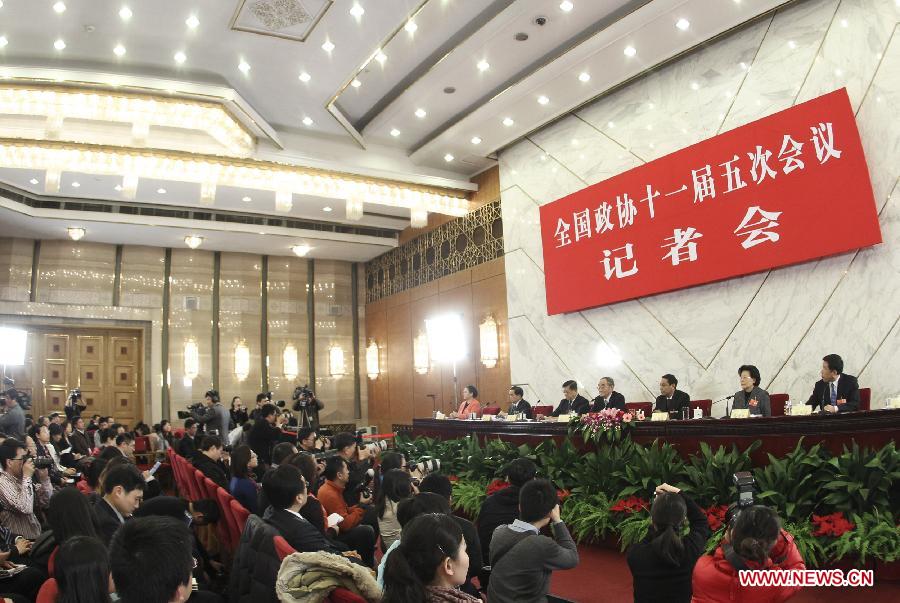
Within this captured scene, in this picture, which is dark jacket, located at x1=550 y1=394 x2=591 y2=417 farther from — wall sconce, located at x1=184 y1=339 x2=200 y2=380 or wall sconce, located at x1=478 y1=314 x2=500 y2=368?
wall sconce, located at x1=184 y1=339 x2=200 y2=380

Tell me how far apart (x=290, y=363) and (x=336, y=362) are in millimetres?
963

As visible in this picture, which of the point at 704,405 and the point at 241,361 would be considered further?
the point at 241,361

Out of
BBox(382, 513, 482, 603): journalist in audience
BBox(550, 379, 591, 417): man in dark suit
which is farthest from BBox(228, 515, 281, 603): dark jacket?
BBox(550, 379, 591, 417): man in dark suit

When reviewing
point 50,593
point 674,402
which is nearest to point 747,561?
point 50,593

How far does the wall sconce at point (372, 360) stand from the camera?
542 inches

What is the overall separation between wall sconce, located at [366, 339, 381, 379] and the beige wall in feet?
1.97

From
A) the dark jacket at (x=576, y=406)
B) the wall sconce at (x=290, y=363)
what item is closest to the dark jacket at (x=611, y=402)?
the dark jacket at (x=576, y=406)

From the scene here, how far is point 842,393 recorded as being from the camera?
17.3 feet

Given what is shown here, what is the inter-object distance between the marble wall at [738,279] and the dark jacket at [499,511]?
4140 mm

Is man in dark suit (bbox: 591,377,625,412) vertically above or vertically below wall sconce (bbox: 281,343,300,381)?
below

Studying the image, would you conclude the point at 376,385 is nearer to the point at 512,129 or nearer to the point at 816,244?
the point at 512,129

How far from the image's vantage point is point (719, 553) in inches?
86.4

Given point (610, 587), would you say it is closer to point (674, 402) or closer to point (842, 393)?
point (842, 393)

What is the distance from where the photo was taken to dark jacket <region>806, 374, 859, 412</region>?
16.7 feet
